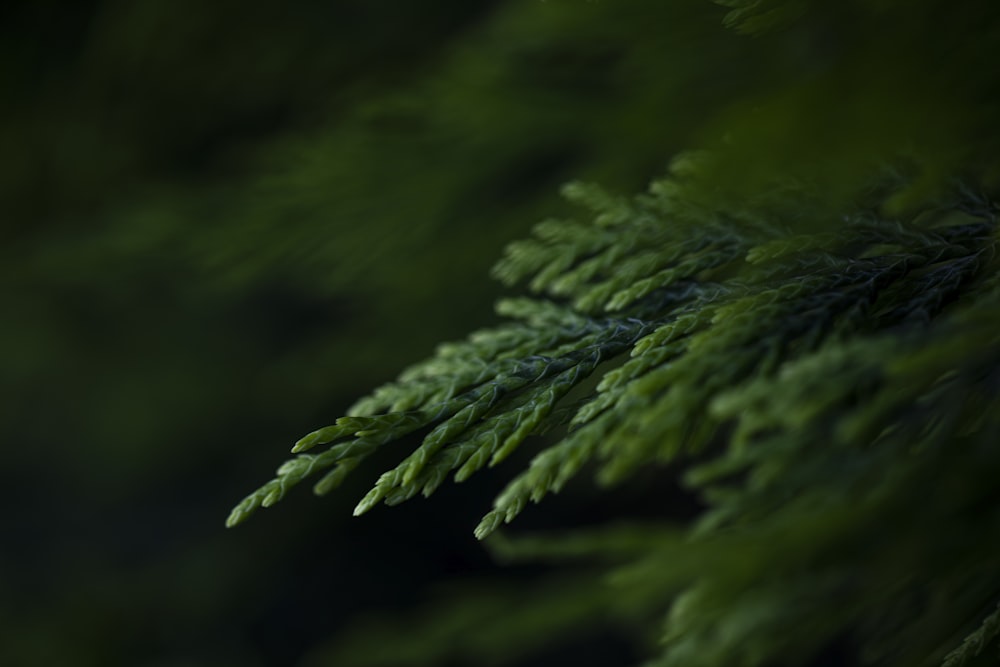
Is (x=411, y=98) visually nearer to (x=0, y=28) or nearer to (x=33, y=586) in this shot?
(x=0, y=28)

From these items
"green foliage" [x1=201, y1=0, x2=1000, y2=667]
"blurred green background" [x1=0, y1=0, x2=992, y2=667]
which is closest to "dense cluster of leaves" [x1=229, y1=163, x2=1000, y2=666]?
"green foliage" [x1=201, y1=0, x2=1000, y2=667]

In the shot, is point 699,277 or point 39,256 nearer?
point 699,277

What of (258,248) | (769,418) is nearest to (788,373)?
(769,418)

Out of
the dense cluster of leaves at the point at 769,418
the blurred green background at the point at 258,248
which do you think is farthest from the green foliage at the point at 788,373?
the blurred green background at the point at 258,248

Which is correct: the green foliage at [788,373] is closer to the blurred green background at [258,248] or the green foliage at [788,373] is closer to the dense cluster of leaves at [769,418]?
the dense cluster of leaves at [769,418]

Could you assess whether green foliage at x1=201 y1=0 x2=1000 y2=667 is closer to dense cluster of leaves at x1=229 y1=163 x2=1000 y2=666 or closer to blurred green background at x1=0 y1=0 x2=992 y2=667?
dense cluster of leaves at x1=229 y1=163 x2=1000 y2=666

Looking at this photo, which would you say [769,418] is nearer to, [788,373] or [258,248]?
[788,373]

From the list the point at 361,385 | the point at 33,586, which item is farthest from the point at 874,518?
the point at 33,586
